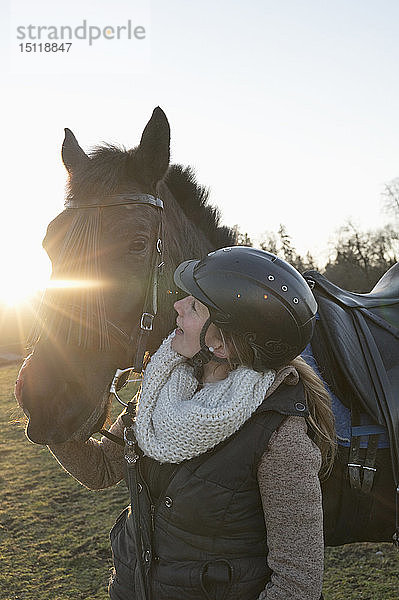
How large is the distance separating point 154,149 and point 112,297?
0.66 metres

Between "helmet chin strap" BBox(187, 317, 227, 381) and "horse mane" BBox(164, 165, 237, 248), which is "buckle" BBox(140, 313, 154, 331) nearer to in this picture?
"helmet chin strap" BBox(187, 317, 227, 381)

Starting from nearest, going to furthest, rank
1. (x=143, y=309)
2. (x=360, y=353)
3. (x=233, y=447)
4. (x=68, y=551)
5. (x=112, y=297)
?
1. (x=233, y=447)
2. (x=112, y=297)
3. (x=143, y=309)
4. (x=360, y=353)
5. (x=68, y=551)

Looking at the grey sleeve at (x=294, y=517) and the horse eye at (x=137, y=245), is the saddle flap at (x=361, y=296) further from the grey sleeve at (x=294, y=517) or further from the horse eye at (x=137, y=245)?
the grey sleeve at (x=294, y=517)

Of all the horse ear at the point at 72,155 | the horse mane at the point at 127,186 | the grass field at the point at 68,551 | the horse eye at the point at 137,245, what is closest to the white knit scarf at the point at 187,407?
the horse eye at the point at 137,245

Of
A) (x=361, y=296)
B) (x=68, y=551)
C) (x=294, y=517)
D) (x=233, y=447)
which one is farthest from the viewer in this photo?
(x=68, y=551)

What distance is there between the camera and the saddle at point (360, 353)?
2123 millimetres

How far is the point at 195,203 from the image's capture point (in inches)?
96.2

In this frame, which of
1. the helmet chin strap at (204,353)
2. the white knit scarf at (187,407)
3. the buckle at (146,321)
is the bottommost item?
the white knit scarf at (187,407)

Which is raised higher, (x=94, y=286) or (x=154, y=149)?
(x=154, y=149)

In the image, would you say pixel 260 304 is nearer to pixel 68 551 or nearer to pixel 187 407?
pixel 187 407

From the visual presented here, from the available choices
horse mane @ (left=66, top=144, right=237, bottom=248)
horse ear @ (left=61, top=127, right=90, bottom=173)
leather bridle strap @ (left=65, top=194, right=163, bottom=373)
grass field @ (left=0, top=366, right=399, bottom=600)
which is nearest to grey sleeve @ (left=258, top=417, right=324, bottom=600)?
leather bridle strap @ (left=65, top=194, right=163, bottom=373)

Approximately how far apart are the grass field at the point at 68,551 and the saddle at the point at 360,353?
217cm

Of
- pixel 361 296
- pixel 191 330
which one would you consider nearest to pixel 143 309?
pixel 191 330

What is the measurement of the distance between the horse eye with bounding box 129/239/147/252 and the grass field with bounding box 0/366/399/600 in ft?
9.59
